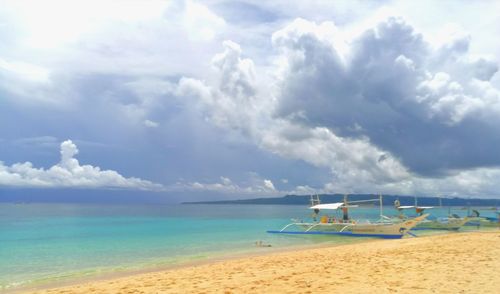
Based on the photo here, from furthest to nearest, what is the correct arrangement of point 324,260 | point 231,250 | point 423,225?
point 423,225, point 231,250, point 324,260

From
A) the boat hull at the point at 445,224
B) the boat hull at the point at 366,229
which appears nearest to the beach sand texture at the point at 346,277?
the boat hull at the point at 366,229

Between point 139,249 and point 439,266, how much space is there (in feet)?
73.3

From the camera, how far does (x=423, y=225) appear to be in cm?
4688

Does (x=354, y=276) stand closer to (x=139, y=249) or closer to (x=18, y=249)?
(x=139, y=249)

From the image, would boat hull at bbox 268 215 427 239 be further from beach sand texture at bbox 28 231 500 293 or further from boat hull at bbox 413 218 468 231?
beach sand texture at bbox 28 231 500 293

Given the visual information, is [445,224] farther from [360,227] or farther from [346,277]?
[346,277]

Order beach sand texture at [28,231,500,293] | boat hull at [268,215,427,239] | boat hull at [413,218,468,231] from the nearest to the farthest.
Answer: beach sand texture at [28,231,500,293]
boat hull at [268,215,427,239]
boat hull at [413,218,468,231]

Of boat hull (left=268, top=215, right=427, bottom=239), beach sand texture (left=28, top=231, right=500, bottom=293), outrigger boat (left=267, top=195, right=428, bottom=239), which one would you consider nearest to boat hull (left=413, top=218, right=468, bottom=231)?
outrigger boat (left=267, top=195, right=428, bottom=239)

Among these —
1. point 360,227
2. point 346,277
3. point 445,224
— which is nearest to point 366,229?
point 360,227

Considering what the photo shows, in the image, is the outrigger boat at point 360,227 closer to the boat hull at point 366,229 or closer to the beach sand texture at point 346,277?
the boat hull at point 366,229

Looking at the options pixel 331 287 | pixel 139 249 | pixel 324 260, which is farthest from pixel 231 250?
pixel 331 287

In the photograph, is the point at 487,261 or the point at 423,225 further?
the point at 423,225

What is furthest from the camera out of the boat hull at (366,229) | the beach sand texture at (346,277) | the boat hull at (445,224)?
the boat hull at (445,224)

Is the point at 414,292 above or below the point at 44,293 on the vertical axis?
above
